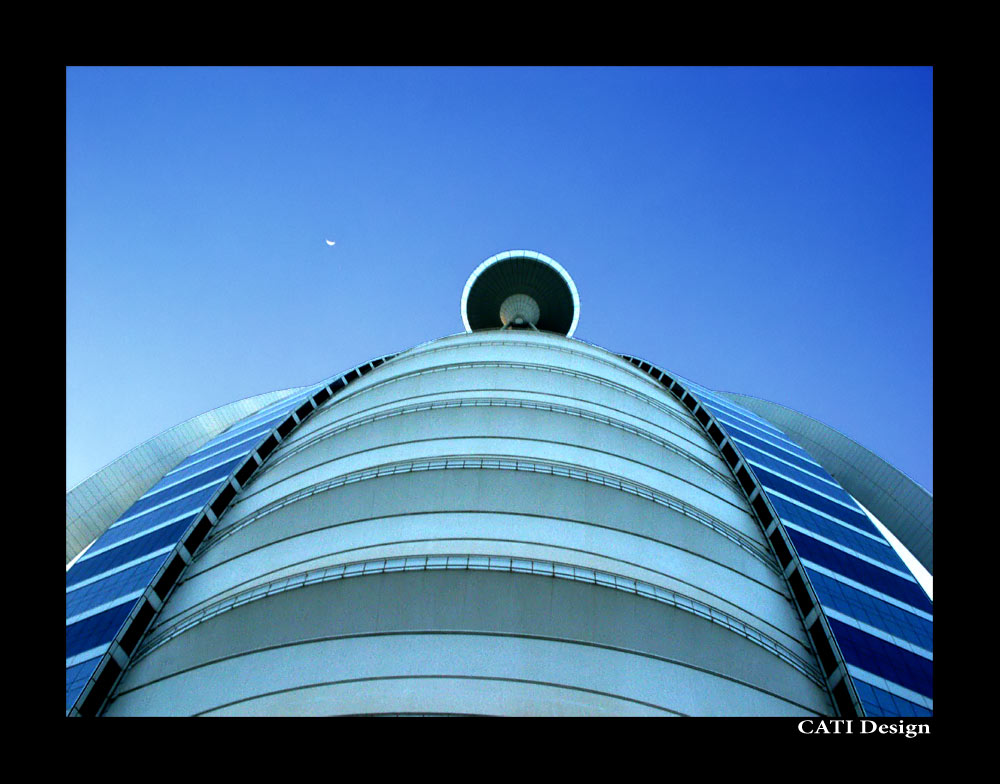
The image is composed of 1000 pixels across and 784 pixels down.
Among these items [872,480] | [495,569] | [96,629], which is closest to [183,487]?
[96,629]

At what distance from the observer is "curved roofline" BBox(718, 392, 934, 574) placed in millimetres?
38844

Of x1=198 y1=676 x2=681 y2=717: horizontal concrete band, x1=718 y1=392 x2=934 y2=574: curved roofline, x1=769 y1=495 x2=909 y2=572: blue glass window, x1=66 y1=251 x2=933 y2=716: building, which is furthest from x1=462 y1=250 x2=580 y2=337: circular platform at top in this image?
x1=198 y1=676 x2=681 y2=717: horizontal concrete band

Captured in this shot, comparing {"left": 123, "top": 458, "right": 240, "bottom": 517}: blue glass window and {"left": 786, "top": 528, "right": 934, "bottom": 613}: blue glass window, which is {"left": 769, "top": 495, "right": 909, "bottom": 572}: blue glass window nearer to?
{"left": 786, "top": 528, "right": 934, "bottom": 613}: blue glass window

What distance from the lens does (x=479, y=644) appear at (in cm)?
1906

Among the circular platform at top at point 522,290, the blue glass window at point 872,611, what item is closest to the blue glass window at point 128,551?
the blue glass window at point 872,611

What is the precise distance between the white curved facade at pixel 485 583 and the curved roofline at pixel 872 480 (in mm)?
14882

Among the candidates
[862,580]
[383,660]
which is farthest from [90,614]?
[862,580]

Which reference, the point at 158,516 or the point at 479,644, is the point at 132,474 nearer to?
the point at 158,516

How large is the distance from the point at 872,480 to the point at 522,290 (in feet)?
108

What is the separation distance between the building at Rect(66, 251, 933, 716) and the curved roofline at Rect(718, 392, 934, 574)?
0.83 m

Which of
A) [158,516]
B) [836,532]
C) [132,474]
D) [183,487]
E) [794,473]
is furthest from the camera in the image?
[132,474]
